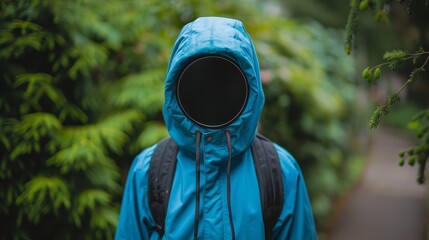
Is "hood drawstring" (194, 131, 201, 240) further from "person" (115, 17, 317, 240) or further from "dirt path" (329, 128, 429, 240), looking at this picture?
"dirt path" (329, 128, 429, 240)

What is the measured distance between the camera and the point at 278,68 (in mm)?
4945

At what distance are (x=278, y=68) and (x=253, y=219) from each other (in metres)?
3.31

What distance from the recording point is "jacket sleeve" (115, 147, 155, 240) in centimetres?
205

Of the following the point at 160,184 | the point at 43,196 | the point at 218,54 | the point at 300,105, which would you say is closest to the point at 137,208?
the point at 160,184

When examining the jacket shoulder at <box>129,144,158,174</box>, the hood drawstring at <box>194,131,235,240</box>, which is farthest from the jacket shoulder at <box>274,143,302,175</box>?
the jacket shoulder at <box>129,144,158,174</box>

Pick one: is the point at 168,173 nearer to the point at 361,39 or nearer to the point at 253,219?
the point at 253,219

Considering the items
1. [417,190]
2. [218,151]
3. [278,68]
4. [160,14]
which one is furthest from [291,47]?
[417,190]

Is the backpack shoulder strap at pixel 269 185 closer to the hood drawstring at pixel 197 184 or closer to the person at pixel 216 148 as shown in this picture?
the person at pixel 216 148

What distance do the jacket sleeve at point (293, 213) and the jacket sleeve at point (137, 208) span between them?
685mm

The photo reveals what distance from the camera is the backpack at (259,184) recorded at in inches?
76.3

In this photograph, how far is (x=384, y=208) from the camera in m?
8.17

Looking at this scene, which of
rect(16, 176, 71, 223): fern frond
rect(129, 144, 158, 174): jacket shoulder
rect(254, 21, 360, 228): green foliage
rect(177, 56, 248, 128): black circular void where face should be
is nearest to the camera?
rect(177, 56, 248, 128): black circular void where face should be

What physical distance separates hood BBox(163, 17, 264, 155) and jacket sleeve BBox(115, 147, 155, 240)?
0.89 feet

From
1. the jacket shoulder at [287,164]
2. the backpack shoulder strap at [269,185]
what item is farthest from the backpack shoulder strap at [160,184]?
the jacket shoulder at [287,164]
